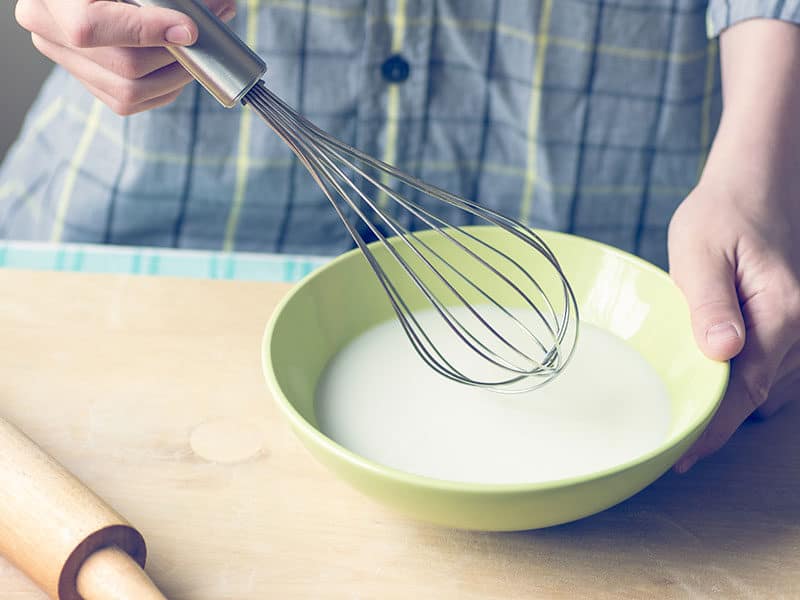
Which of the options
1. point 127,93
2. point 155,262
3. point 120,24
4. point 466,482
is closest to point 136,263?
point 155,262

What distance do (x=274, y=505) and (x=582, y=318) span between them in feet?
0.82

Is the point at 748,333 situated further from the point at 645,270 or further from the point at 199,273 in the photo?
the point at 199,273

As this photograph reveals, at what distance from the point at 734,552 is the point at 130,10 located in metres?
0.43

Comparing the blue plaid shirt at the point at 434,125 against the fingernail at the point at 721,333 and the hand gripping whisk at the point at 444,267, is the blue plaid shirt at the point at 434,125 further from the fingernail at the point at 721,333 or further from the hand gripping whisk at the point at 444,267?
the fingernail at the point at 721,333

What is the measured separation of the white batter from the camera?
19.3 inches

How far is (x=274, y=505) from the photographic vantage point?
1.73 ft

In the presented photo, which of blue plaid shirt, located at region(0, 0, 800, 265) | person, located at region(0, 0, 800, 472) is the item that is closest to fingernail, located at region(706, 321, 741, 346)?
person, located at region(0, 0, 800, 472)

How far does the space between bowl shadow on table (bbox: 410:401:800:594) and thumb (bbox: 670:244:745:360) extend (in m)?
0.08

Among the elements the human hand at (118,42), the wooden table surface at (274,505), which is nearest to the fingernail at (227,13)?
the human hand at (118,42)

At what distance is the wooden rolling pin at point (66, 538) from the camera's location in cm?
44

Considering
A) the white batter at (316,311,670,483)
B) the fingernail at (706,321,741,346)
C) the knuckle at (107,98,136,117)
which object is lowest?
the white batter at (316,311,670,483)

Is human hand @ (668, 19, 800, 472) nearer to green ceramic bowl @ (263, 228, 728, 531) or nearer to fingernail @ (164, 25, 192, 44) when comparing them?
green ceramic bowl @ (263, 228, 728, 531)

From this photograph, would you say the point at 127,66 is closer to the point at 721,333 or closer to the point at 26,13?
the point at 26,13

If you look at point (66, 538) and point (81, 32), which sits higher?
point (81, 32)
